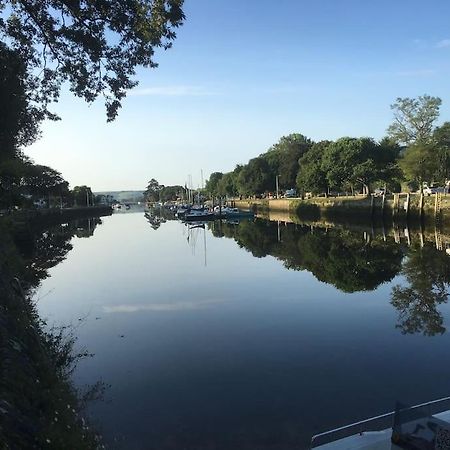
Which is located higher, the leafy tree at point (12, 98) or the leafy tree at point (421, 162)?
the leafy tree at point (12, 98)

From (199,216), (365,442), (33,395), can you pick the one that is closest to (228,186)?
(199,216)

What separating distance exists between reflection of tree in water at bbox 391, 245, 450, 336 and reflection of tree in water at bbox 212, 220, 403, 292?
1106 millimetres

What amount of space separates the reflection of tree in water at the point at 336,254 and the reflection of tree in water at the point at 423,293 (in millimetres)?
1106

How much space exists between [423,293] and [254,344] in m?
10.2

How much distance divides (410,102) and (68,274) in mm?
72054

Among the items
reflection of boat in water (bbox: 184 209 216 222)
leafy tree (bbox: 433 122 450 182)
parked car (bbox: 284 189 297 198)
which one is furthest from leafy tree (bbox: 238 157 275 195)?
leafy tree (bbox: 433 122 450 182)

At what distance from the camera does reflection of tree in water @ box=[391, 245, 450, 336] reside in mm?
16719

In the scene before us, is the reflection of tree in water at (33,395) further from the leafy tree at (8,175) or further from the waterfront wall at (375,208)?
the waterfront wall at (375,208)

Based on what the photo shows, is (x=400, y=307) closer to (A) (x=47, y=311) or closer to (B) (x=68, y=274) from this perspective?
(A) (x=47, y=311)

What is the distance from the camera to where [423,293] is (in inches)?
839

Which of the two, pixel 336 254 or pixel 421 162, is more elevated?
pixel 421 162

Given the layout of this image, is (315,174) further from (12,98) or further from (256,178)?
(12,98)

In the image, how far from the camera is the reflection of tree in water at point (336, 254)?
25.9m

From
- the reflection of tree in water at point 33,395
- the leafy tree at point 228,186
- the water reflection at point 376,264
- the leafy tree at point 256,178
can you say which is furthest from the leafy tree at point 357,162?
the leafy tree at point 228,186
